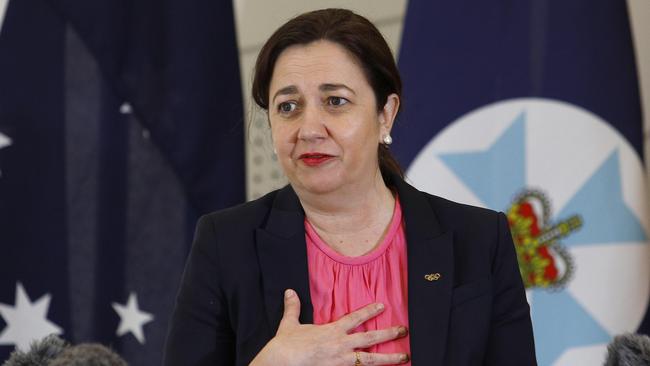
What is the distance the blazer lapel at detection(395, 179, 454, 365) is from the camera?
5.24 feet

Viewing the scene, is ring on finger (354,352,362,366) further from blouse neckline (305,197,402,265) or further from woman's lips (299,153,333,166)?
woman's lips (299,153,333,166)

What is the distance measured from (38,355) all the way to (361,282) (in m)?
0.66

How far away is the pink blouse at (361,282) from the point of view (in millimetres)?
1682

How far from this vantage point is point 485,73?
281 cm

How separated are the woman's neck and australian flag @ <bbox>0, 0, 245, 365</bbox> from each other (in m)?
0.95

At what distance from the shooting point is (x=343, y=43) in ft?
5.55

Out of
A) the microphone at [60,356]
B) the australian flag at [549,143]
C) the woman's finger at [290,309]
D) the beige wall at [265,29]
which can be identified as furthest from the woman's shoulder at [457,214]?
the beige wall at [265,29]

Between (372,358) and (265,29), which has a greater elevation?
(265,29)

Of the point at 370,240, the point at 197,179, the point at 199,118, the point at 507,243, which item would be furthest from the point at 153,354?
the point at 507,243

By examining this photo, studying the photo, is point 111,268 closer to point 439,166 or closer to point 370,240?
point 439,166

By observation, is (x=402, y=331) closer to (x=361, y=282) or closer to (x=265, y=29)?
(x=361, y=282)

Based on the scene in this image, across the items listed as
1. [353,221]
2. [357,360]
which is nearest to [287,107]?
[353,221]

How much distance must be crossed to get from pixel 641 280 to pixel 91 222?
1.71m

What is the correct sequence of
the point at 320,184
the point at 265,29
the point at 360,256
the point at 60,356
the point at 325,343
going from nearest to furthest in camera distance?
the point at 60,356, the point at 325,343, the point at 320,184, the point at 360,256, the point at 265,29
